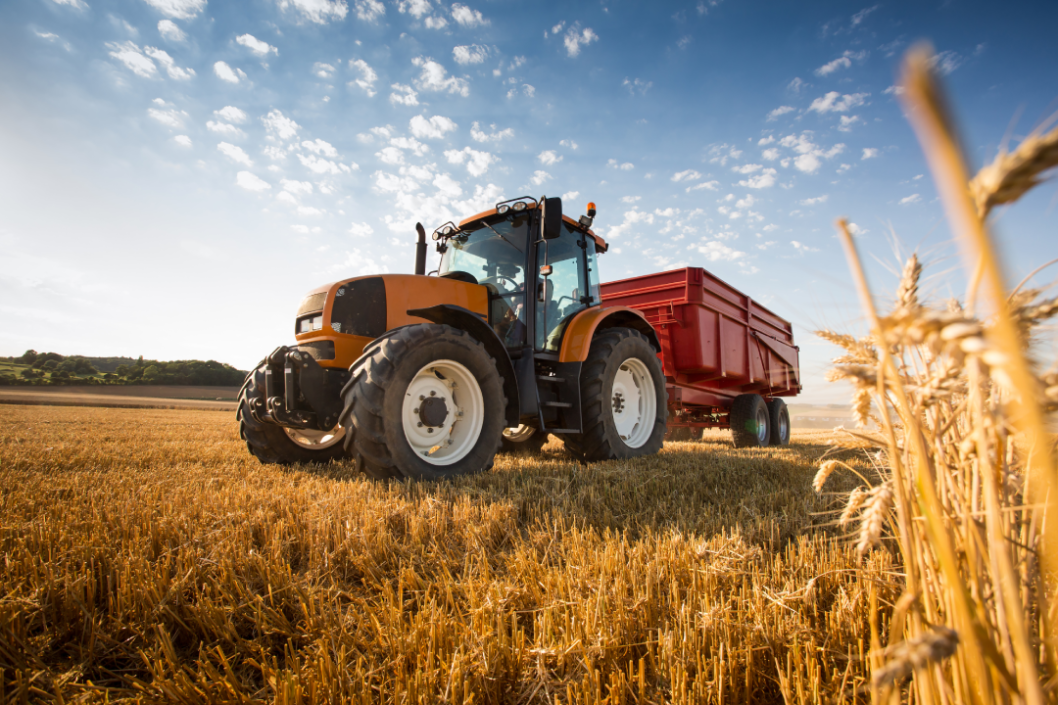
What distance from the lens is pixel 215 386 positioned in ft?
109

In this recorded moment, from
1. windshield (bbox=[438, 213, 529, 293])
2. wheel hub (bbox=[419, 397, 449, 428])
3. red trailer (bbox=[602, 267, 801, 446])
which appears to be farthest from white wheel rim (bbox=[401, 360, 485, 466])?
red trailer (bbox=[602, 267, 801, 446])

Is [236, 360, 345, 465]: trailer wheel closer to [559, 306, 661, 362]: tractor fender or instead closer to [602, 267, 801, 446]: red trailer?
[559, 306, 661, 362]: tractor fender

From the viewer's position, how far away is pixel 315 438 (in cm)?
451

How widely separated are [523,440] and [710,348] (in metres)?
2.84

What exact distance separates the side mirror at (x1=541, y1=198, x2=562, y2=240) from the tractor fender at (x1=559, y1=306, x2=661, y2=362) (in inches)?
39.8

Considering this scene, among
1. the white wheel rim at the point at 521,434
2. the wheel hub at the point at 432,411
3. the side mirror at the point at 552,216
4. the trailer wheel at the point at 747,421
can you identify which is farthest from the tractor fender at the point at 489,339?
the trailer wheel at the point at 747,421

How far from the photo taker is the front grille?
388 cm

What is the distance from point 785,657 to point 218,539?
79.0 inches

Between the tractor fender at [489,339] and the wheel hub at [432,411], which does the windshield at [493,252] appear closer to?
the tractor fender at [489,339]

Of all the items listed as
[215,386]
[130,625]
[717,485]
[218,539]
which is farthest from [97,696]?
[215,386]

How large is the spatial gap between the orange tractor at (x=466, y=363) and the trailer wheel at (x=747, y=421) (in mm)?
2738

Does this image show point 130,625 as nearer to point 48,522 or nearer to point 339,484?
point 48,522

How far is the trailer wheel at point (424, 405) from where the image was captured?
3.17 m

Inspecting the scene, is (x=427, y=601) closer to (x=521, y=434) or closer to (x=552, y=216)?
(x=552, y=216)
